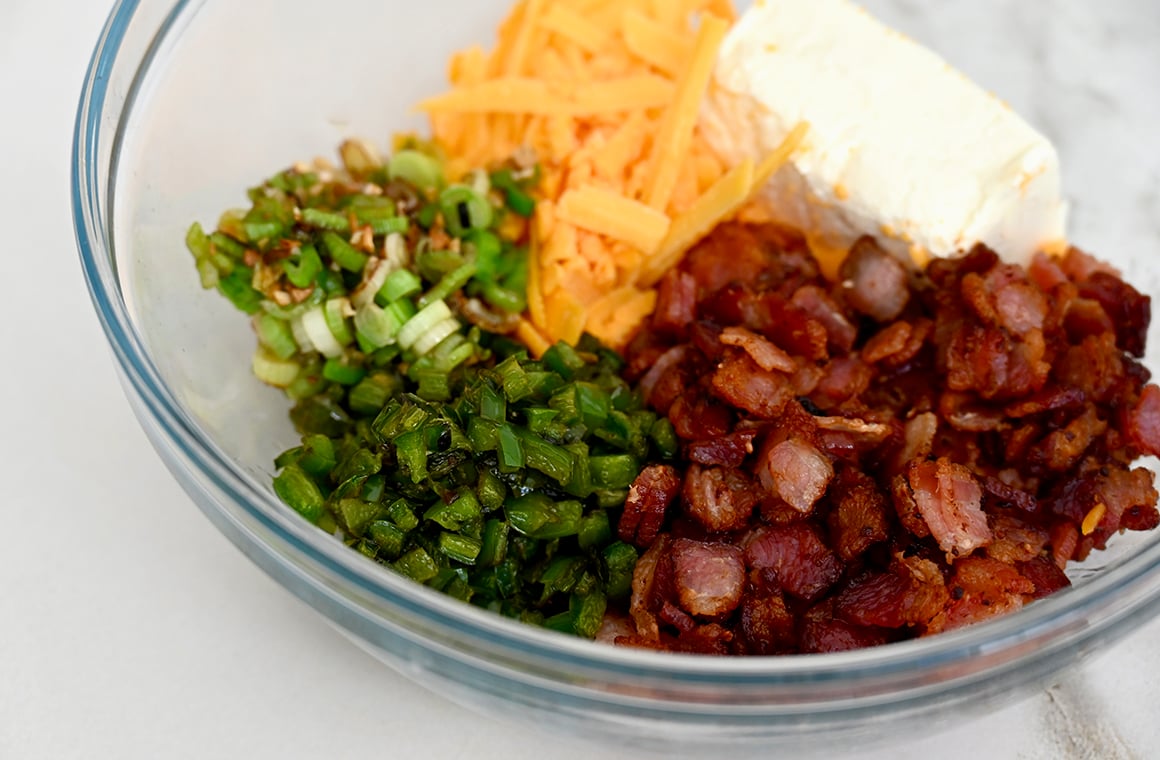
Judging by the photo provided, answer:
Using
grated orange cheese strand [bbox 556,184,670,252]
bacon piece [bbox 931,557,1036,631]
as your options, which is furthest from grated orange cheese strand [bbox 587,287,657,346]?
bacon piece [bbox 931,557,1036,631]

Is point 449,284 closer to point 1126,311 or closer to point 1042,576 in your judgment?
point 1042,576

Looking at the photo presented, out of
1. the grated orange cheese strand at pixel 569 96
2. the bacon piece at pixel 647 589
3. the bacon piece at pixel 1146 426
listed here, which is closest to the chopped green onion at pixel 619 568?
the bacon piece at pixel 647 589

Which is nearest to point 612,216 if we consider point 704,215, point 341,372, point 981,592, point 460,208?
point 704,215

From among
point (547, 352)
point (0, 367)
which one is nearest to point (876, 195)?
point (547, 352)

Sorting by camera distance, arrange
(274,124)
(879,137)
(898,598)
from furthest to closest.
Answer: (274,124)
(879,137)
(898,598)

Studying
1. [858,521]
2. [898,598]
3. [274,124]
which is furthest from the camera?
[274,124]

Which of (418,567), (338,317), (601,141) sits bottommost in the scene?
(418,567)

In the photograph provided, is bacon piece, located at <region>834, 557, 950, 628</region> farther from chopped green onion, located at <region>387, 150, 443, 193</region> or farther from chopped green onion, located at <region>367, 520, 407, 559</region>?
chopped green onion, located at <region>387, 150, 443, 193</region>

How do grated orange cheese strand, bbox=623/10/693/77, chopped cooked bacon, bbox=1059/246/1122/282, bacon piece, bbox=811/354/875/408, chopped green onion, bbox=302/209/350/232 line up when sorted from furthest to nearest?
1. grated orange cheese strand, bbox=623/10/693/77
2. chopped cooked bacon, bbox=1059/246/1122/282
3. chopped green onion, bbox=302/209/350/232
4. bacon piece, bbox=811/354/875/408
